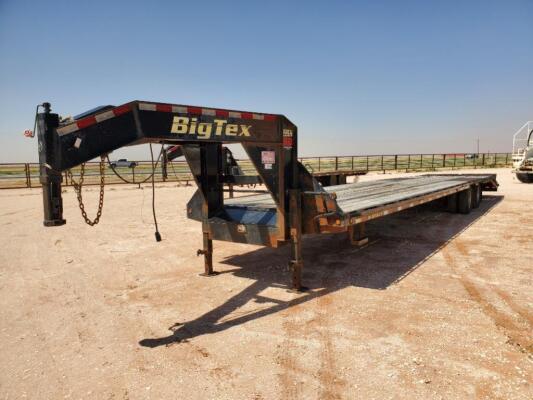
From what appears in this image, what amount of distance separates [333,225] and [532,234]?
228 inches

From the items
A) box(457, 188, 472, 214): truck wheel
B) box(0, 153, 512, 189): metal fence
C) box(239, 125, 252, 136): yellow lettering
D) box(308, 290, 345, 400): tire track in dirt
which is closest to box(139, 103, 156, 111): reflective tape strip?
box(239, 125, 252, 136): yellow lettering

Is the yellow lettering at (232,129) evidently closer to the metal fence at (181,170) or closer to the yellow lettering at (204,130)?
the yellow lettering at (204,130)

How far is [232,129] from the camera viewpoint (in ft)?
13.7

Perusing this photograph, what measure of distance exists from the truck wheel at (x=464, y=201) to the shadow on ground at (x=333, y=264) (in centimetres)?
130

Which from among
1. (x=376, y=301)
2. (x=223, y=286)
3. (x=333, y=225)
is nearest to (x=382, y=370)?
(x=376, y=301)

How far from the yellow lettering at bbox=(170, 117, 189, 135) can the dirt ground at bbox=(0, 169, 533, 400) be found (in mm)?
1993

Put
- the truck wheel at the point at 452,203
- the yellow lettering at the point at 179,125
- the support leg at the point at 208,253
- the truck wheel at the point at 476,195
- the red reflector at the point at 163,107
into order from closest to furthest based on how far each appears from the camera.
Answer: the red reflector at the point at 163,107 → the yellow lettering at the point at 179,125 → the support leg at the point at 208,253 → the truck wheel at the point at 452,203 → the truck wheel at the point at 476,195

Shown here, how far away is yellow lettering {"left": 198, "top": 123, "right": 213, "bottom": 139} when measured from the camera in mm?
3902

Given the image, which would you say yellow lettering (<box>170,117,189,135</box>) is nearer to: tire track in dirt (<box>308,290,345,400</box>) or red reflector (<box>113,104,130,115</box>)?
red reflector (<box>113,104,130,115</box>)

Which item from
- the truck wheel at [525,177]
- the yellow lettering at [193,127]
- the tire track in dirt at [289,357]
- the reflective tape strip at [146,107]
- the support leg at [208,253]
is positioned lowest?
the tire track in dirt at [289,357]

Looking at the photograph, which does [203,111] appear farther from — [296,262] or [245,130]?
[296,262]

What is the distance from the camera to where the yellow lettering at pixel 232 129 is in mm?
4133

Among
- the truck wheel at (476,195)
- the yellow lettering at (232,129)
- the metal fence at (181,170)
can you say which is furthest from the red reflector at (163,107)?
the metal fence at (181,170)

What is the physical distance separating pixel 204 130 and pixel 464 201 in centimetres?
916
